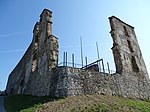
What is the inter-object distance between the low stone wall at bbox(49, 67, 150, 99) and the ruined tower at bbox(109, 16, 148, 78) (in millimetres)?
1207

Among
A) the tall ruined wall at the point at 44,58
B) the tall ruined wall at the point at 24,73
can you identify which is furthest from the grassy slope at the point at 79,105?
the tall ruined wall at the point at 24,73

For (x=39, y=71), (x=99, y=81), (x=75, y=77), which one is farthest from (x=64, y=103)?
(x=39, y=71)

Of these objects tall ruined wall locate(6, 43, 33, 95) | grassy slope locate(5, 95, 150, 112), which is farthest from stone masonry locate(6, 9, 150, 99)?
tall ruined wall locate(6, 43, 33, 95)

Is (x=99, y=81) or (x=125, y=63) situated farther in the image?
(x=125, y=63)

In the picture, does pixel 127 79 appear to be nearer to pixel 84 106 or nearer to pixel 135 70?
pixel 135 70

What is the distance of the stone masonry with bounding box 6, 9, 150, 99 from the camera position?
38.6 feet

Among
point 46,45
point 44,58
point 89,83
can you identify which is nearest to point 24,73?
point 44,58

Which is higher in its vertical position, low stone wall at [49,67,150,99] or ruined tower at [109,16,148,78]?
ruined tower at [109,16,148,78]

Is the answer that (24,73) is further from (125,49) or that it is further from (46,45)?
(125,49)

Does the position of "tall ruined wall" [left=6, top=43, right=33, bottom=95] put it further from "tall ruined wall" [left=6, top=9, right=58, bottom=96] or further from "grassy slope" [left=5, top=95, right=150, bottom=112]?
"grassy slope" [left=5, top=95, right=150, bottom=112]

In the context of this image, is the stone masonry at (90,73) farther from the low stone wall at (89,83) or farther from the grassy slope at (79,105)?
the grassy slope at (79,105)

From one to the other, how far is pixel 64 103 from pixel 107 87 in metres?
4.26

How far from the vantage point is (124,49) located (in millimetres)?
16859

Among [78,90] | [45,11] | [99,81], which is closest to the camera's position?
[78,90]
